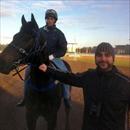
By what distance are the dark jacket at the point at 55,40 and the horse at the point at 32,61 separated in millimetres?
1131

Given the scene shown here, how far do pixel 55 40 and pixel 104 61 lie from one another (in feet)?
11.9

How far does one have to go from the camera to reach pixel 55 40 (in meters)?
8.80

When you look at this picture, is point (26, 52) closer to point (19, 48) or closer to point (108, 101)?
point (19, 48)

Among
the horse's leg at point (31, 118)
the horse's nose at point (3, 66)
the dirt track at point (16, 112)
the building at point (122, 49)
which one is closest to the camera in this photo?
the horse's nose at point (3, 66)

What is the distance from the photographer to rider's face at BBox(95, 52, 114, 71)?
5264 mm

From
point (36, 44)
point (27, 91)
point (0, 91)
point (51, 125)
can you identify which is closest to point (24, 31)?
point (36, 44)

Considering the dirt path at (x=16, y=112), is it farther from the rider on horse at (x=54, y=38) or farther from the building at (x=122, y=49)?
the building at (x=122, y=49)

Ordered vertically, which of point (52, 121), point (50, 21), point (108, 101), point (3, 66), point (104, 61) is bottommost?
point (52, 121)

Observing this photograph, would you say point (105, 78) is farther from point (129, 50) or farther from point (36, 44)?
point (129, 50)

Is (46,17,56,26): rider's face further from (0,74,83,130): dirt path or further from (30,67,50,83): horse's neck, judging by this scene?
(0,74,83,130): dirt path

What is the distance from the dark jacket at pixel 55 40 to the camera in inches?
343

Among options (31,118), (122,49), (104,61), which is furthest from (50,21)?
(122,49)

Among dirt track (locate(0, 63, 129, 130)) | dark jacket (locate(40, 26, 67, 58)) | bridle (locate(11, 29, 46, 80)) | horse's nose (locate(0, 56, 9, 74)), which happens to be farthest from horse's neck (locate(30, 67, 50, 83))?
dirt track (locate(0, 63, 129, 130))

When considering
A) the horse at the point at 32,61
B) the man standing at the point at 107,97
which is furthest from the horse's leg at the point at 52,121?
the man standing at the point at 107,97
